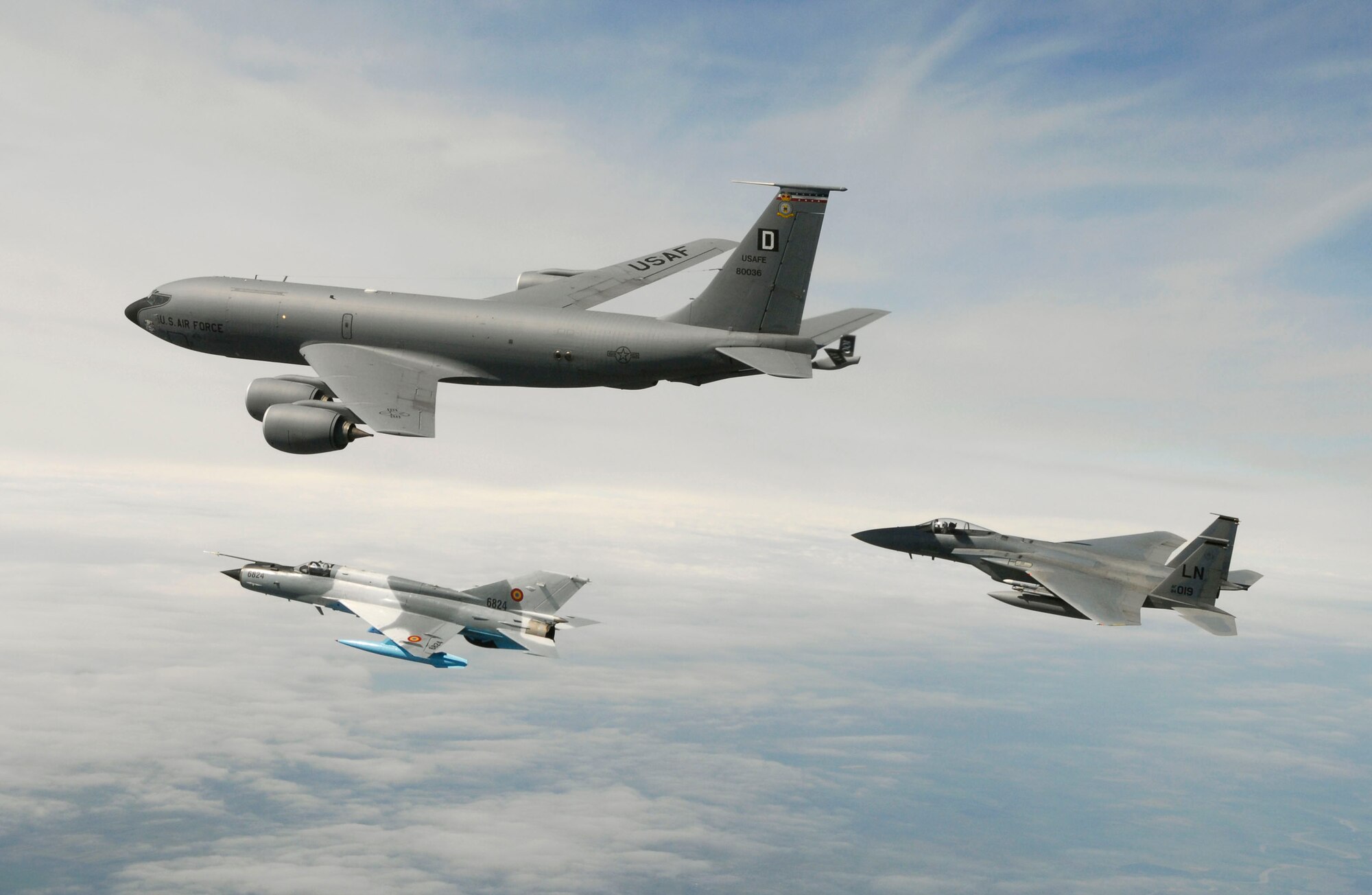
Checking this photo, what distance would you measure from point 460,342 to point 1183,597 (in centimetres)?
3116

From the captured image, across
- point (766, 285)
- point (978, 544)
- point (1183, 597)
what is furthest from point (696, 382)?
point (1183, 597)

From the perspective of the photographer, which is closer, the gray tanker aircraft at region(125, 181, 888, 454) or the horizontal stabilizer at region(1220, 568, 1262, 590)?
the gray tanker aircraft at region(125, 181, 888, 454)

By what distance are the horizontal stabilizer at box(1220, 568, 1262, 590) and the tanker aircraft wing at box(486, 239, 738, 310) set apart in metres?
26.9

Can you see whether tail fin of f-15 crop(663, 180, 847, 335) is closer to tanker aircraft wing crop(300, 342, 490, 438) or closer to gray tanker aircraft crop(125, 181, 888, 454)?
gray tanker aircraft crop(125, 181, 888, 454)

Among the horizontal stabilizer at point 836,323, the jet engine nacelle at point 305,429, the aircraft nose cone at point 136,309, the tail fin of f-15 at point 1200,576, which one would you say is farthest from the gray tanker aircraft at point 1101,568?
the aircraft nose cone at point 136,309

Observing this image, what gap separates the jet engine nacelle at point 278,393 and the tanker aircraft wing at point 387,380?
74cm

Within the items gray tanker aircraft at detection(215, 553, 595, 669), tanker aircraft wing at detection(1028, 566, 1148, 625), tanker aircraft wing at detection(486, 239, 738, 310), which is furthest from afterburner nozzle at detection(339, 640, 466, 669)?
tanker aircraft wing at detection(1028, 566, 1148, 625)

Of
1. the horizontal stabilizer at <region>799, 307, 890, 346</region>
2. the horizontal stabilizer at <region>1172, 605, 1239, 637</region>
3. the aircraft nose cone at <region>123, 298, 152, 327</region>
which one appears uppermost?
the horizontal stabilizer at <region>799, 307, 890, 346</region>

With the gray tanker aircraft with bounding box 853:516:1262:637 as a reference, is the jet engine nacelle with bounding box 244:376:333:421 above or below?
above

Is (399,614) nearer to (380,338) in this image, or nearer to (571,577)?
(571,577)

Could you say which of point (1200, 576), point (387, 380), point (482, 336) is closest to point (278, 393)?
point (387, 380)

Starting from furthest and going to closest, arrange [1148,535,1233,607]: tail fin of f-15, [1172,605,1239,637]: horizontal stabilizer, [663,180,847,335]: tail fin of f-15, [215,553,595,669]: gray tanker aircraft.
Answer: [215,553,595,669]: gray tanker aircraft, [1148,535,1233,607]: tail fin of f-15, [1172,605,1239,637]: horizontal stabilizer, [663,180,847,335]: tail fin of f-15

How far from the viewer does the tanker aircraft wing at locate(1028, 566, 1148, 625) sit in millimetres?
38906

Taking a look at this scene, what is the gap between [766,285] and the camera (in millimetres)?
32688
